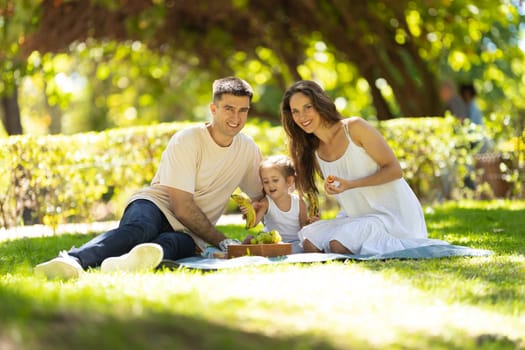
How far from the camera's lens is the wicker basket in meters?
6.18

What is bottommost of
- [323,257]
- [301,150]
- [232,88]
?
[323,257]

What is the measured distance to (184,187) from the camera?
21.1ft

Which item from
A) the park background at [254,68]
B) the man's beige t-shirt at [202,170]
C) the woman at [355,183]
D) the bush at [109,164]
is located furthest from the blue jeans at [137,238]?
the bush at [109,164]

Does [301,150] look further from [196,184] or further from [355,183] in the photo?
[196,184]

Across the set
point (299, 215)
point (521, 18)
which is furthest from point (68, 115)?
point (299, 215)

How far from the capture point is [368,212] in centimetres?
672

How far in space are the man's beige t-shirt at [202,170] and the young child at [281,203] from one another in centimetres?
13

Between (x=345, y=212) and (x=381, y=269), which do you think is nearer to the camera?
(x=381, y=269)

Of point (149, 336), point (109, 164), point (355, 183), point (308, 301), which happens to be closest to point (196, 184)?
point (355, 183)

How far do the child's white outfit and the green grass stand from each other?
1.44m

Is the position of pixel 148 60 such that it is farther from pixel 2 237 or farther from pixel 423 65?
pixel 2 237

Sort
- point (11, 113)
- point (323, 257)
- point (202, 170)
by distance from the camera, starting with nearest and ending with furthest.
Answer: point (323, 257) → point (202, 170) → point (11, 113)

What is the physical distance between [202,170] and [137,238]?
914 mm

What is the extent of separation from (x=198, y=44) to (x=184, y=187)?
11.5 meters
